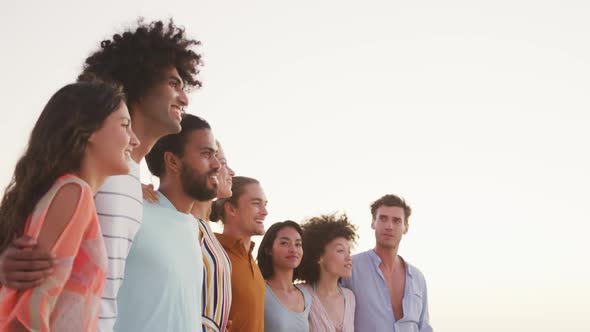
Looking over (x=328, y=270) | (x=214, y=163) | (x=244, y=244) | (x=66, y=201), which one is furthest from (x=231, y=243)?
(x=66, y=201)

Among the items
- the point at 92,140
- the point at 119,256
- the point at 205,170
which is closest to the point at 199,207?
the point at 205,170

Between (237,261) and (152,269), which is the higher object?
(237,261)

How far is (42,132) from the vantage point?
110 inches

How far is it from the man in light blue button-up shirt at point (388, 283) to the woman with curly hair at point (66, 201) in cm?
575

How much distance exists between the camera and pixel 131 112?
4207 millimetres

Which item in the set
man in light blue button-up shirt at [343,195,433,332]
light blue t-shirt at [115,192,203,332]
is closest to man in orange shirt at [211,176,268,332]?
light blue t-shirt at [115,192,203,332]

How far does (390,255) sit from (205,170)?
14.8 feet

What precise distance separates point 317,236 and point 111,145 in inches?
227

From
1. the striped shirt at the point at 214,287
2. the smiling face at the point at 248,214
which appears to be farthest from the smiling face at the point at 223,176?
the smiling face at the point at 248,214

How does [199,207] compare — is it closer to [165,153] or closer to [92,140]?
[165,153]

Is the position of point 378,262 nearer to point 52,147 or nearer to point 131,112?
point 131,112

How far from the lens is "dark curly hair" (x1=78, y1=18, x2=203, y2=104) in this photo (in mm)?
4316

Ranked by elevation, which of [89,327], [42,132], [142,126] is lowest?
[89,327]

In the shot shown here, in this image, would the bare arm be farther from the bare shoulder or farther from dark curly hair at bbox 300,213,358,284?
dark curly hair at bbox 300,213,358,284
